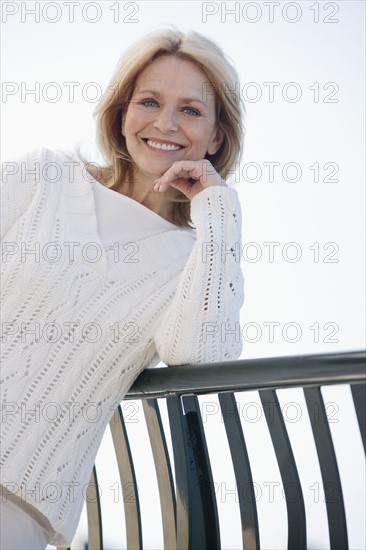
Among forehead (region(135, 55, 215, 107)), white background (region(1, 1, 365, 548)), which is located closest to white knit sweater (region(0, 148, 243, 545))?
forehead (region(135, 55, 215, 107))

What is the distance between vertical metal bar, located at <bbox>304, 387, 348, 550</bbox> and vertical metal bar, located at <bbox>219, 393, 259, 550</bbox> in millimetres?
219

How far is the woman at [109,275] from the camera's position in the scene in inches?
84.6

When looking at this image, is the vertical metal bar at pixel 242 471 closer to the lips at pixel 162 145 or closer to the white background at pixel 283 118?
the lips at pixel 162 145

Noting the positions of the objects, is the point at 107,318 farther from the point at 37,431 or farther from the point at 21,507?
the point at 21,507

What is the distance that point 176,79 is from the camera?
256 cm

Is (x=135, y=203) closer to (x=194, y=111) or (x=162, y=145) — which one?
(x=162, y=145)

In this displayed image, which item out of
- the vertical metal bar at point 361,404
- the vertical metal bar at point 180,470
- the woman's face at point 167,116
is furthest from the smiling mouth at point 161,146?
the vertical metal bar at point 361,404

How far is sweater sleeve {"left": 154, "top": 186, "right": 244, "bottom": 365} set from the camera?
7.14 ft

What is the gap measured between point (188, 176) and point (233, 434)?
0.84 metres

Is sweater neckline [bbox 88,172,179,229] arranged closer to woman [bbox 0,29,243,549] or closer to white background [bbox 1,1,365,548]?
woman [bbox 0,29,243,549]

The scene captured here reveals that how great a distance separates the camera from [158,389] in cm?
207

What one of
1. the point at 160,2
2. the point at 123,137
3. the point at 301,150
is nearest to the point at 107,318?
the point at 123,137

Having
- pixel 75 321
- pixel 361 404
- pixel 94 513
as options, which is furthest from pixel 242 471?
pixel 94 513

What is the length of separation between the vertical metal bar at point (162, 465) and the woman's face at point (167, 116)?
0.72 m
